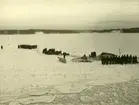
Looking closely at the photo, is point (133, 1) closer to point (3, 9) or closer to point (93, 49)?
point (93, 49)

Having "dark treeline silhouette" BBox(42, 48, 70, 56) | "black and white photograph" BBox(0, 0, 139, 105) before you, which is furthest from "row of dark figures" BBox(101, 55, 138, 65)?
"dark treeline silhouette" BBox(42, 48, 70, 56)

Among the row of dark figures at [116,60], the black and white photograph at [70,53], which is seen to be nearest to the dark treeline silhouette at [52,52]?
the black and white photograph at [70,53]

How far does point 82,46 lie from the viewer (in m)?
1.45

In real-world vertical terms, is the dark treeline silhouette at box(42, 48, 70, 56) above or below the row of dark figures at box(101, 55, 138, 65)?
above

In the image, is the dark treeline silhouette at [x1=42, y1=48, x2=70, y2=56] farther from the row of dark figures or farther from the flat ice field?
the row of dark figures

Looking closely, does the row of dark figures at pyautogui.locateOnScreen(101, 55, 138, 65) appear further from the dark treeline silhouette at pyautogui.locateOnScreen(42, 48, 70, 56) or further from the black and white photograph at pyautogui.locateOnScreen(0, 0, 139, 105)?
the dark treeline silhouette at pyautogui.locateOnScreen(42, 48, 70, 56)

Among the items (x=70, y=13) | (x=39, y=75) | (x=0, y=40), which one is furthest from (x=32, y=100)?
(x=70, y=13)

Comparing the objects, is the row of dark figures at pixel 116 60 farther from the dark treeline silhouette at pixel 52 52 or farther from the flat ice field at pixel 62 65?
the dark treeline silhouette at pixel 52 52

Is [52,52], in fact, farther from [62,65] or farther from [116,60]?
[116,60]

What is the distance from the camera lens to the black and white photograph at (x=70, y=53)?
1430 mm

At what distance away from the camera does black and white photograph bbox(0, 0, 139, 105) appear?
143 centimetres

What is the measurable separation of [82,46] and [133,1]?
33cm

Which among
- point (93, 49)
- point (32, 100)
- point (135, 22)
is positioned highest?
point (135, 22)

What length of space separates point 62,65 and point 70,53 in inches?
2.7
